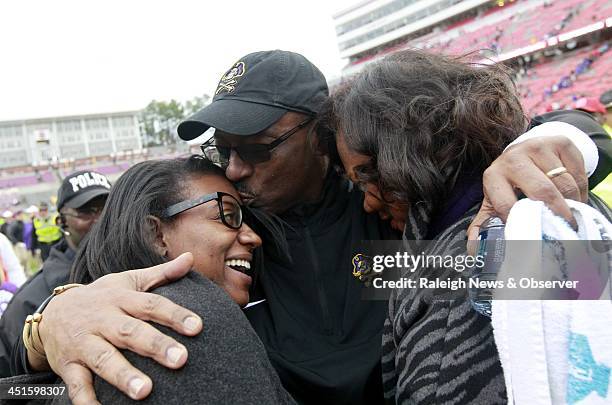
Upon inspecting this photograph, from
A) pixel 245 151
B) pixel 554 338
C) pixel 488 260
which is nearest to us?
pixel 554 338

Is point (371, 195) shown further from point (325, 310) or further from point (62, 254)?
point (62, 254)

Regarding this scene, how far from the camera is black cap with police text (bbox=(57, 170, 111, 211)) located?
15.5 ft

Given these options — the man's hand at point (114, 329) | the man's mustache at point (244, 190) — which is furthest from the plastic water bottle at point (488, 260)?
the man's mustache at point (244, 190)

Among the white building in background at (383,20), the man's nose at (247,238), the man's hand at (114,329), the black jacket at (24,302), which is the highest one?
the white building in background at (383,20)

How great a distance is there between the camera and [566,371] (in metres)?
1.04

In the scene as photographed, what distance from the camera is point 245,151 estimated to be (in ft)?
7.33

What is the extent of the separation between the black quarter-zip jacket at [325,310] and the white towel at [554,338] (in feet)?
2.56

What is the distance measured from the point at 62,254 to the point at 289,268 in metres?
2.46

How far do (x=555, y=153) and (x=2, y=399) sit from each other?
1.72m

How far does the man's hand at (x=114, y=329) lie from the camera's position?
3.43ft

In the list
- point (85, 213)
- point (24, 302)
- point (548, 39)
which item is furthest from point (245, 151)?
point (548, 39)

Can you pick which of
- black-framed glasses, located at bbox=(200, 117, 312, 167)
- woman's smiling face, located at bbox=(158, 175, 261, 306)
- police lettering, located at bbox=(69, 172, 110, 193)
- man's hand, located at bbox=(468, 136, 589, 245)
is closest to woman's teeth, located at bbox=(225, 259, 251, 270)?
woman's smiling face, located at bbox=(158, 175, 261, 306)

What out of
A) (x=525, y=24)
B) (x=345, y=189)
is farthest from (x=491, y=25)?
(x=345, y=189)

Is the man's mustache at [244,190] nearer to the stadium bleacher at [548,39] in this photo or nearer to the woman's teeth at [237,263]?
the woman's teeth at [237,263]
